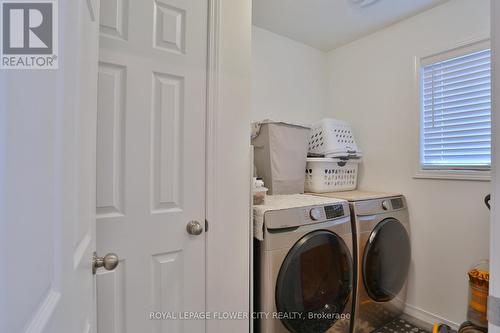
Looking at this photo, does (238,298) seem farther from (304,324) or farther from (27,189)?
(27,189)

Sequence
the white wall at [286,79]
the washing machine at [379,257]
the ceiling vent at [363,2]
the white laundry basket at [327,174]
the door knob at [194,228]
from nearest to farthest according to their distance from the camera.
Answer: the door knob at [194,228]
the washing machine at [379,257]
the ceiling vent at [363,2]
the white laundry basket at [327,174]
the white wall at [286,79]

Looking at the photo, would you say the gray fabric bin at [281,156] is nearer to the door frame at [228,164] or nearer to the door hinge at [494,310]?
the door frame at [228,164]

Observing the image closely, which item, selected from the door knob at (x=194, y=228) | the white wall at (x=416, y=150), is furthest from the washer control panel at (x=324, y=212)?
the white wall at (x=416, y=150)

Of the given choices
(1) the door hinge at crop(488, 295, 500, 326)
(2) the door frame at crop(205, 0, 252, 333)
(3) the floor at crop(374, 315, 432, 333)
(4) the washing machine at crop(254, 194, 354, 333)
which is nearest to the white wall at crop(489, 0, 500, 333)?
(1) the door hinge at crop(488, 295, 500, 326)

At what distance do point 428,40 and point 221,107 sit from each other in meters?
1.76

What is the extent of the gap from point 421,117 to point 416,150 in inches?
9.9

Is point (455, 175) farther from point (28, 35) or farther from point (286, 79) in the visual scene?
point (28, 35)

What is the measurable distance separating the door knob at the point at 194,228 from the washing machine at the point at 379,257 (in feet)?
3.31

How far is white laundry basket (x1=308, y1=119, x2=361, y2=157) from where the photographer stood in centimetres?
200

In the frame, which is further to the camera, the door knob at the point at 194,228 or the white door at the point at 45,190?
the door knob at the point at 194,228

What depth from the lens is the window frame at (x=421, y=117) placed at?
5.30 ft

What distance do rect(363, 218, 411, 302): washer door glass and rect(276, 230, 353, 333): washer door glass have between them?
0.73 feet

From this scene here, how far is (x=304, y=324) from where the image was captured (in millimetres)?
1327

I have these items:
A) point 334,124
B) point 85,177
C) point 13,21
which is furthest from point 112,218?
point 334,124
